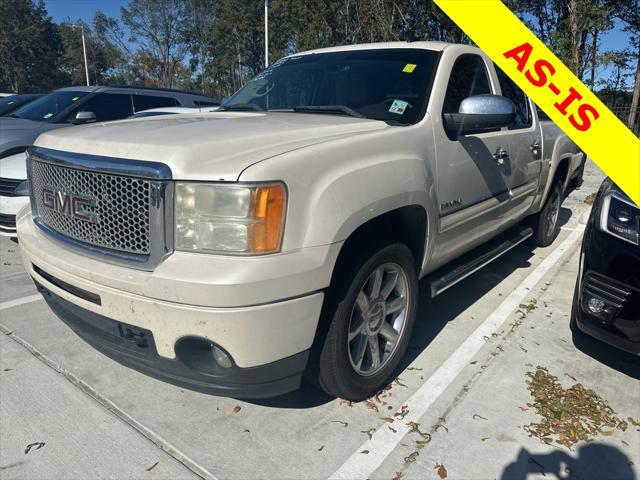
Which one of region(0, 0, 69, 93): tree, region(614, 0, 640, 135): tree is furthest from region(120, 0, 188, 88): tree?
region(614, 0, 640, 135): tree

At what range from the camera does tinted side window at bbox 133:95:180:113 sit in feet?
25.5

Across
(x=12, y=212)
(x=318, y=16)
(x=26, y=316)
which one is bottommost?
(x=26, y=316)

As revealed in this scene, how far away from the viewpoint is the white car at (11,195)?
4742mm

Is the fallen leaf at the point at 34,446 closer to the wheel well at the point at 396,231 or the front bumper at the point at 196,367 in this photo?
the front bumper at the point at 196,367

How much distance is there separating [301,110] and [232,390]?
1870 mm

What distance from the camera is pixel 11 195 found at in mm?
4812

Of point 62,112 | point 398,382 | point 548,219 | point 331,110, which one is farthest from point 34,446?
point 62,112

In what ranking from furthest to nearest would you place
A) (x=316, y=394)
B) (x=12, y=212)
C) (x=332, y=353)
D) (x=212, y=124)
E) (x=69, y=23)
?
(x=69, y=23)
(x=12, y=212)
(x=316, y=394)
(x=212, y=124)
(x=332, y=353)

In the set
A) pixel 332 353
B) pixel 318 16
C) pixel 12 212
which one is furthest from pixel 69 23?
pixel 332 353

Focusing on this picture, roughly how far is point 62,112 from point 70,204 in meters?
5.35

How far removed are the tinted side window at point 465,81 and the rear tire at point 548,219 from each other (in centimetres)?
212

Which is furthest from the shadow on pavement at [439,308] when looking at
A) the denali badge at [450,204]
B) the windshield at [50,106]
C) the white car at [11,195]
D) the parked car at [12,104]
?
the parked car at [12,104]

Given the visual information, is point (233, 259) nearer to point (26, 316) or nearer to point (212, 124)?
point (212, 124)

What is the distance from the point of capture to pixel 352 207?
85.9 inches
